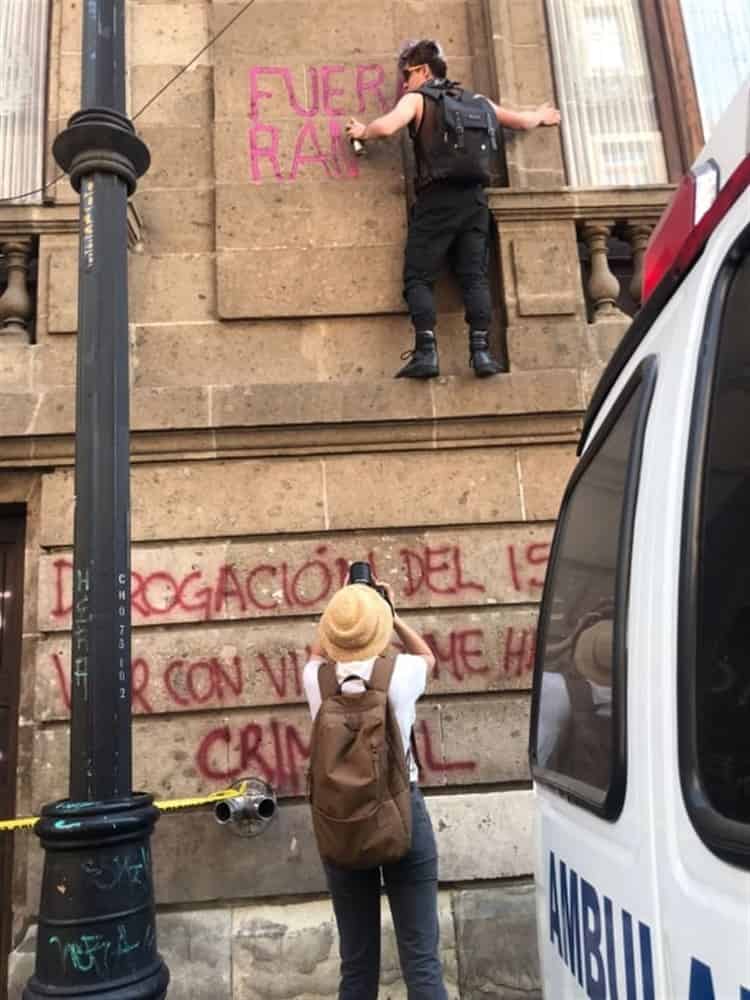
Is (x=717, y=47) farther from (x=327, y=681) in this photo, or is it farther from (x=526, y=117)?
(x=327, y=681)

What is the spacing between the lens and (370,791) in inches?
109

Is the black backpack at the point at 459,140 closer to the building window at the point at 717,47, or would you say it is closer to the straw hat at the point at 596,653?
the building window at the point at 717,47

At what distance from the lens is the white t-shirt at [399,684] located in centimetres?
292

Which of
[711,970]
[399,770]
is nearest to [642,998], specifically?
[711,970]

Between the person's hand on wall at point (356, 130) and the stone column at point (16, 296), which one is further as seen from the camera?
the person's hand on wall at point (356, 130)

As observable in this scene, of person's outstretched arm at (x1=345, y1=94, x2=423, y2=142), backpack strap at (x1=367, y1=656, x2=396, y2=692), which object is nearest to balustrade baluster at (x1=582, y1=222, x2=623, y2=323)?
person's outstretched arm at (x1=345, y1=94, x2=423, y2=142)

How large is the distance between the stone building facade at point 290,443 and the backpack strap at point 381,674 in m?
1.84

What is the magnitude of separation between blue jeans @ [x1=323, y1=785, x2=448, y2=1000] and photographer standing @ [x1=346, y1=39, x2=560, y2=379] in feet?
9.23

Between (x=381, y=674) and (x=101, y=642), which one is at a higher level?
(x=101, y=642)

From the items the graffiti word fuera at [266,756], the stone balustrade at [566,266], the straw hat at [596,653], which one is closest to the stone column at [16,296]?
the graffiti word fuera at [266,756]

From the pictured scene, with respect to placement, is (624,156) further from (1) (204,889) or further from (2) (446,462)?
(1) (204,889)

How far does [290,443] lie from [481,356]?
1.18 m

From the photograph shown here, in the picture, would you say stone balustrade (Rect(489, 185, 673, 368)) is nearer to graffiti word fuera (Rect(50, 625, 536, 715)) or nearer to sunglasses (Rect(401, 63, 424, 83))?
sunglasses (Rect(401, 63, 424, 83))

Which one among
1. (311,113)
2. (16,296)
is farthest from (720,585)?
(311,113)
